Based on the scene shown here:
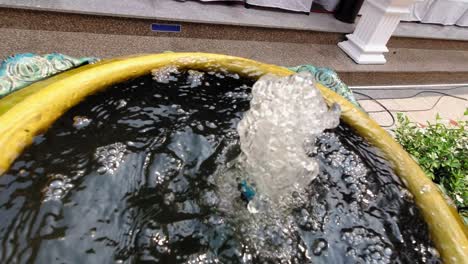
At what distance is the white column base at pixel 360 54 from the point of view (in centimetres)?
335

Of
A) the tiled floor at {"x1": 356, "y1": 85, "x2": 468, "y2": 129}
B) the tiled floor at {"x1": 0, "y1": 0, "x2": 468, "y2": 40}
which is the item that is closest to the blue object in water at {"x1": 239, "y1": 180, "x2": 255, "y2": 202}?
the tiled floor at {"x1": 0, "y1": 0, "x2": 468, "y2": 40}

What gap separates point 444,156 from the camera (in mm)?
1850

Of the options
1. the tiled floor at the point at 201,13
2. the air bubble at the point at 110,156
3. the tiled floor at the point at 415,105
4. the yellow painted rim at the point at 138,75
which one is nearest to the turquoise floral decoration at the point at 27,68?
the yellow painted rim at the point at 138,75

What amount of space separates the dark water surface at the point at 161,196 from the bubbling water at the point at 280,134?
9 centimetres

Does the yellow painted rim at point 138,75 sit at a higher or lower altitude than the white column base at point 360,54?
higher

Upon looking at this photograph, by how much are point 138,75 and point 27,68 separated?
0.39 metres

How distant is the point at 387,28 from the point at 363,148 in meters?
2.47

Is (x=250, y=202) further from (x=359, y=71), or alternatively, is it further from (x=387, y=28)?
(x=387, y=28)

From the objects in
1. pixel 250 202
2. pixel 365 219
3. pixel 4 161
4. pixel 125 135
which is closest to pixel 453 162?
pixel 365 219

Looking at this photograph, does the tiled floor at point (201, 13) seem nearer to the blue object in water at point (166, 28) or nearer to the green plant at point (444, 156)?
the blue object in water at point (166, 28)

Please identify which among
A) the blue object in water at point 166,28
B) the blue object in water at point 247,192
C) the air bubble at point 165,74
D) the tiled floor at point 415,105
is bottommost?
the tiled floor at point 415,105

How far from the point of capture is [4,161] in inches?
33.4

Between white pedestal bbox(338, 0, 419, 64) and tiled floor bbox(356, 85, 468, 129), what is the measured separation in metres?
0.37

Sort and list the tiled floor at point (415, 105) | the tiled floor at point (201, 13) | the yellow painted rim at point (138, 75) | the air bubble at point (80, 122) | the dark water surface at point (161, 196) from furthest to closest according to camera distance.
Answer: the tiled floor at point (415, 105) < the tiled floor at point (201, 13) < the air bubble at point (80, 122) < the yellow painted rim at point (138, 75) < the dark water surface at point (161, 196)
